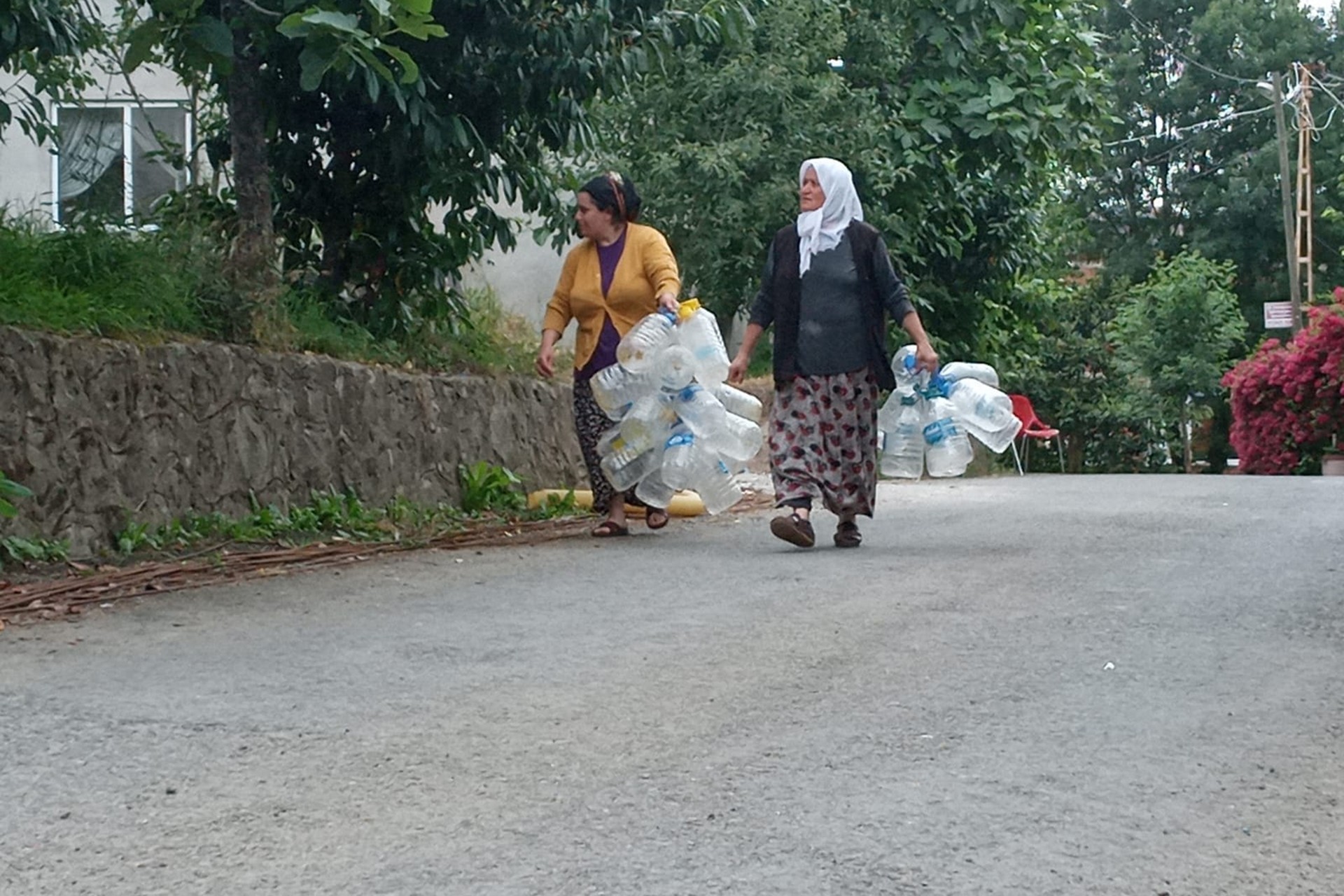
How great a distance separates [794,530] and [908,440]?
103 cm

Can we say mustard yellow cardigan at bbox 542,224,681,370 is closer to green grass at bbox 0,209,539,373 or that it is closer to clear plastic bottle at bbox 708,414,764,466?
clear plastic bottle at bbox 708,414,764,466

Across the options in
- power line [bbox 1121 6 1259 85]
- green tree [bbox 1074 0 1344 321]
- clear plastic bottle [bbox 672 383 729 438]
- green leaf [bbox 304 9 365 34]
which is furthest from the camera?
power line [bbox 1121 6 1259 85]

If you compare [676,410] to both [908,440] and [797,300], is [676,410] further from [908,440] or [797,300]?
[908,440]

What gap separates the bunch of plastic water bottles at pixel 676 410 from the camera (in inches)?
375

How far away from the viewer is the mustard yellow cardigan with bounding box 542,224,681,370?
9.73 m

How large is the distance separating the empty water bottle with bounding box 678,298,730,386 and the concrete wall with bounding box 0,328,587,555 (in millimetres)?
1817

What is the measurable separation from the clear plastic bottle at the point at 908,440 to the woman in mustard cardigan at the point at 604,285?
1.28 m

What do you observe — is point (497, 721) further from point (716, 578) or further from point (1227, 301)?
point (1227, 301)

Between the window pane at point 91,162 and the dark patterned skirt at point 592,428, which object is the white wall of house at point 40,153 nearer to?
the window pane at point 91,162

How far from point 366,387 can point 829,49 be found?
873 cm

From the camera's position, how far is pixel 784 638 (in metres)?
6.18

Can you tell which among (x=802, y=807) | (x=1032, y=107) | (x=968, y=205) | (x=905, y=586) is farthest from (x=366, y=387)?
(x=968, y=205)

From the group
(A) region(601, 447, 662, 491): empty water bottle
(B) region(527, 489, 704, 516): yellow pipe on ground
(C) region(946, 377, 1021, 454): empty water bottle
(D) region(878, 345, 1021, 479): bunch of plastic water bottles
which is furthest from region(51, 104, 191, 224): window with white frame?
(C) region(946, 377, 1021, 454): empty water bottle

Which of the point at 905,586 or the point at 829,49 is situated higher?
the point at 829,49
